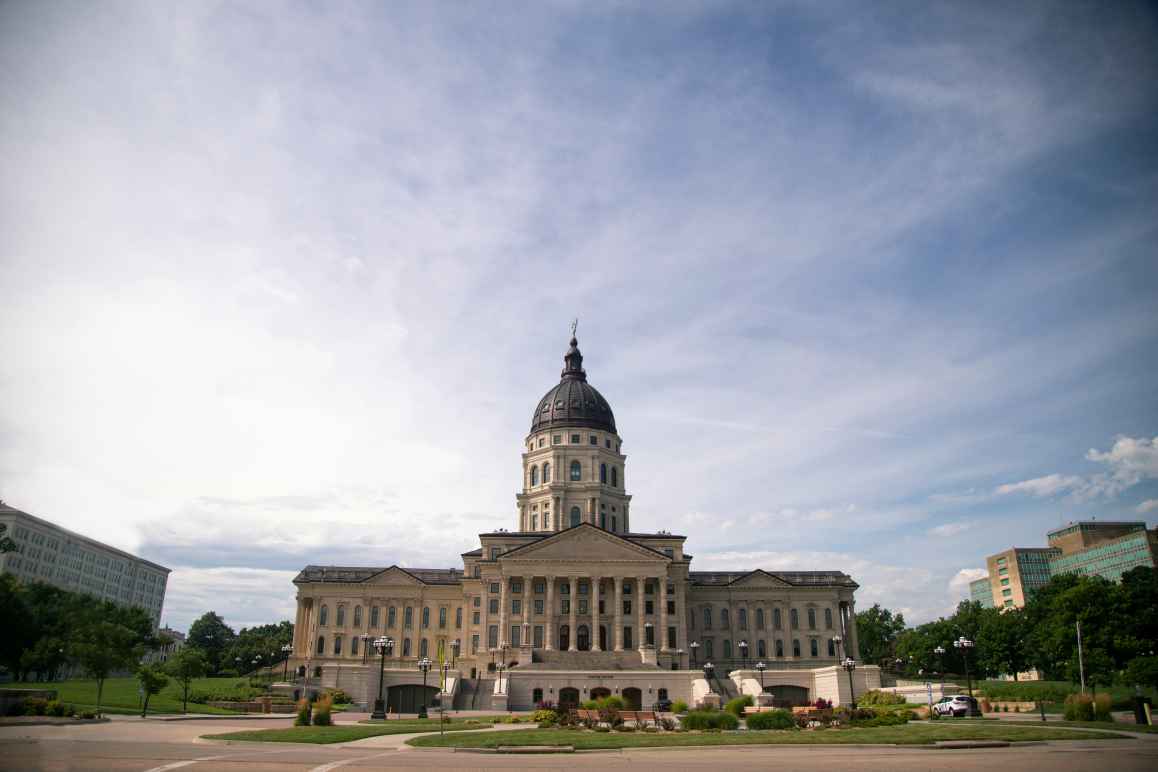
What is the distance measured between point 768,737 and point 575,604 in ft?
174

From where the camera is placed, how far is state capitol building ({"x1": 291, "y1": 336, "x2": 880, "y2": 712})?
253ft

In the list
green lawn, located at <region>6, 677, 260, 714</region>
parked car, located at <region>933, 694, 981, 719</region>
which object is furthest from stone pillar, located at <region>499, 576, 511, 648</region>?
parked car, located at <region>933, 694, 981, 719</region>

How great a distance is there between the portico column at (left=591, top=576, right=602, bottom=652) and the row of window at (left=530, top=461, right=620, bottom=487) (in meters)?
14.8

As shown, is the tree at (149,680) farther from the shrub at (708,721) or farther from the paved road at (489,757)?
the shrub at (708,721)

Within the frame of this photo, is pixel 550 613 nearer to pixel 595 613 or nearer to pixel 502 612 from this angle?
pixel 595 613

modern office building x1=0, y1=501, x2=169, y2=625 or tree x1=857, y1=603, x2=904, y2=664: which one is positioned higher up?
modern office building x1=0, y1=501, x2=169, y2=625

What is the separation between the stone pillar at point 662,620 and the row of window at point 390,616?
2405 cm

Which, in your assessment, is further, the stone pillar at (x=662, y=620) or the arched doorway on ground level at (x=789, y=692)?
the stone pillar at (x=662, y=620)

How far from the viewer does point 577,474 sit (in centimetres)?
9300

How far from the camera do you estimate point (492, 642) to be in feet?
266

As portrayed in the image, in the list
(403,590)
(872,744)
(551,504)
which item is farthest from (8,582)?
(872,744)

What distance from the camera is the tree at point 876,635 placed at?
133 meters

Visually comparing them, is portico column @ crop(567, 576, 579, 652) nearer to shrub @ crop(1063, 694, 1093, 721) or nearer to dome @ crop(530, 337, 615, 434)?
dome @ crop(530, 337, 615, 434)

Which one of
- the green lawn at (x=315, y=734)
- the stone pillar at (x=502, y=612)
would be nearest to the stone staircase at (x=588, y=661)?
the stone pillar at (x=502, y=612)
